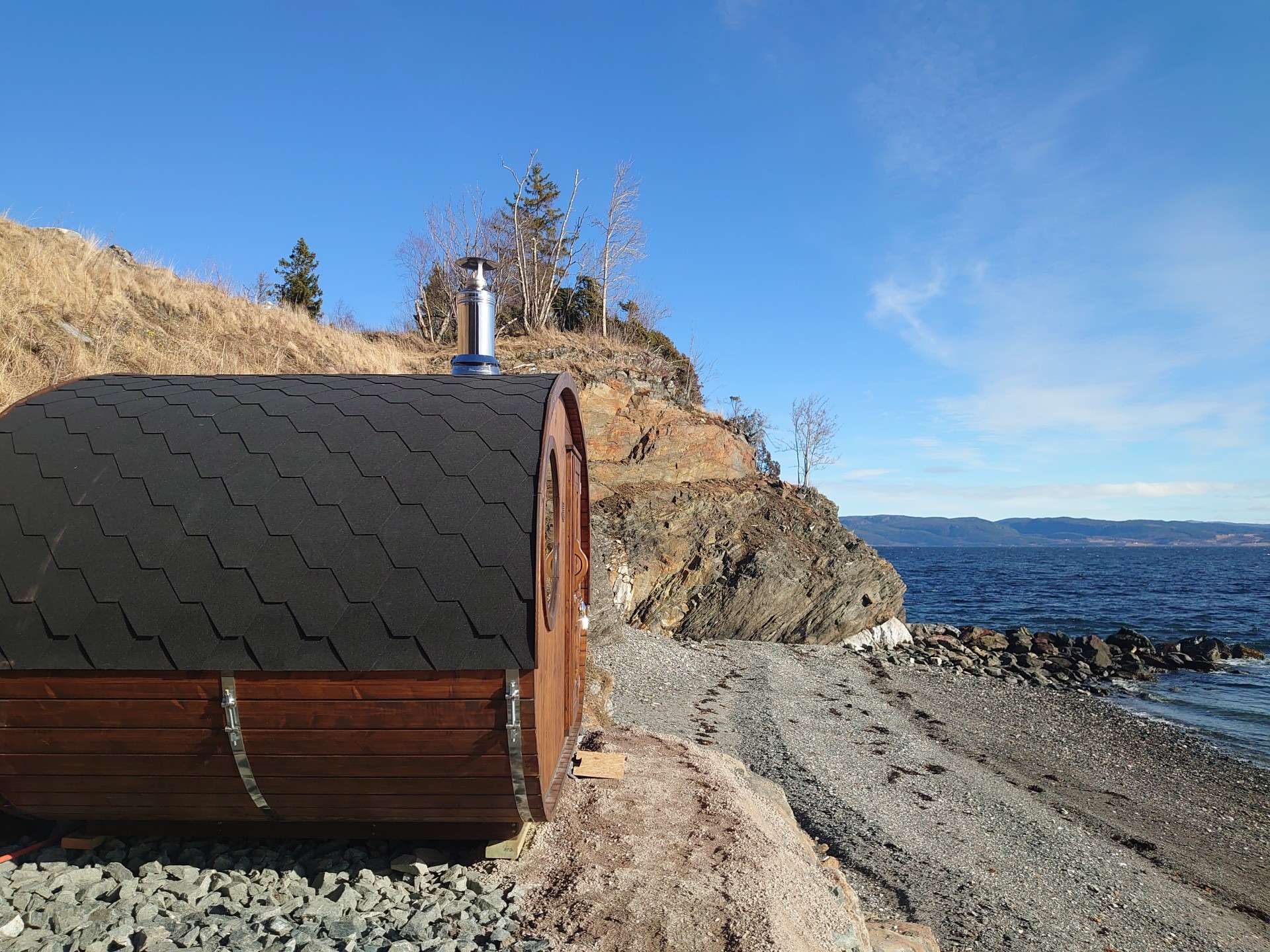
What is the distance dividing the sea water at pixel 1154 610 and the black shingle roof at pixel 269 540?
17759 millimetres

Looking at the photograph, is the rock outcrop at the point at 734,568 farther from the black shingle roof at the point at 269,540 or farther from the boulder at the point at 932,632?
the black shingle roof at the point at 269,540

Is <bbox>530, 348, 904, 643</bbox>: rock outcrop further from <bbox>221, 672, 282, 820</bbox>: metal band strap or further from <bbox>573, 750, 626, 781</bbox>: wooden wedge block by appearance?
<bbox>221, 672, 282, 820</bbox>: metal band strap

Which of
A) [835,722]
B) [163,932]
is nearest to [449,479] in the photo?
[163,932]

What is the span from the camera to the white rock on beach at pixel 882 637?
77.1 feet

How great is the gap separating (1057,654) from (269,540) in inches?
1097

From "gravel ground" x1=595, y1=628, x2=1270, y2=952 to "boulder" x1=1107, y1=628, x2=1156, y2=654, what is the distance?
9160 mm

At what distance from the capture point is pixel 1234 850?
1072 cm

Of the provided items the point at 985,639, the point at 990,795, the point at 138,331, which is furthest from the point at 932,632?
the point at 138,331

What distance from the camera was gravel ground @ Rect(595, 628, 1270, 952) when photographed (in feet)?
26.6

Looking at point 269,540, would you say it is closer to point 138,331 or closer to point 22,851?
point 22,851

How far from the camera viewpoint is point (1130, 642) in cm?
2756

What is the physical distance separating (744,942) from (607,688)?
6.94 metres

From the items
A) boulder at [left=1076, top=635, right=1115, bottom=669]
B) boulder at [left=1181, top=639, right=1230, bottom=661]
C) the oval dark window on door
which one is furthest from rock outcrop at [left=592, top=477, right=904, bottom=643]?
the oval dark window on door

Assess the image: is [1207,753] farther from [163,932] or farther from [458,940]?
[163,932]
